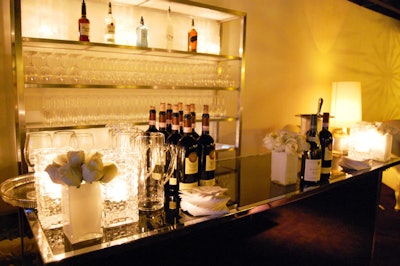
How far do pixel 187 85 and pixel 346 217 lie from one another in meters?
1.66

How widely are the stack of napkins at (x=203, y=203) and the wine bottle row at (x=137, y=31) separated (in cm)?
155

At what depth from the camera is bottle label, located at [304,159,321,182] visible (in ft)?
5.90

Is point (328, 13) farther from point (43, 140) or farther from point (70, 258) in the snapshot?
point (70, 258)

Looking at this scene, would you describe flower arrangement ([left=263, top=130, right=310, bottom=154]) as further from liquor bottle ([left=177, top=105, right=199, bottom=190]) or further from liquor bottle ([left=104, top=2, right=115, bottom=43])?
liquor bottle ([left=104, top=2, right=115, bottom=43])

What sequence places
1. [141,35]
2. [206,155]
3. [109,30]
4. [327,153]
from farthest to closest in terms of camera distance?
[141,35]
[109,30]
[327,153]
[206,155]

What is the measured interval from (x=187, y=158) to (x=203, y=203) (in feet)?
0.87

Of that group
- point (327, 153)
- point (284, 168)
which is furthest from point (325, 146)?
point (284, 168)

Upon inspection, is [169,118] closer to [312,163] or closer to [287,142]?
[287,142]

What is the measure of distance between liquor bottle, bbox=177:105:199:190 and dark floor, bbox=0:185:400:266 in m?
0.67

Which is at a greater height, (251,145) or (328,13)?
(328,13)

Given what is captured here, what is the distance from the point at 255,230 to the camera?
1.69 m

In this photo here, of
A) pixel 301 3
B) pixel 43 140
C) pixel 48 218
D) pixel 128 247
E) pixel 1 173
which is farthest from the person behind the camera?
pixel 301 3

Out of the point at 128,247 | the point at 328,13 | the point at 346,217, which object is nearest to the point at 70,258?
the point at 128,247

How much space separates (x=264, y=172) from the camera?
2131 mm
